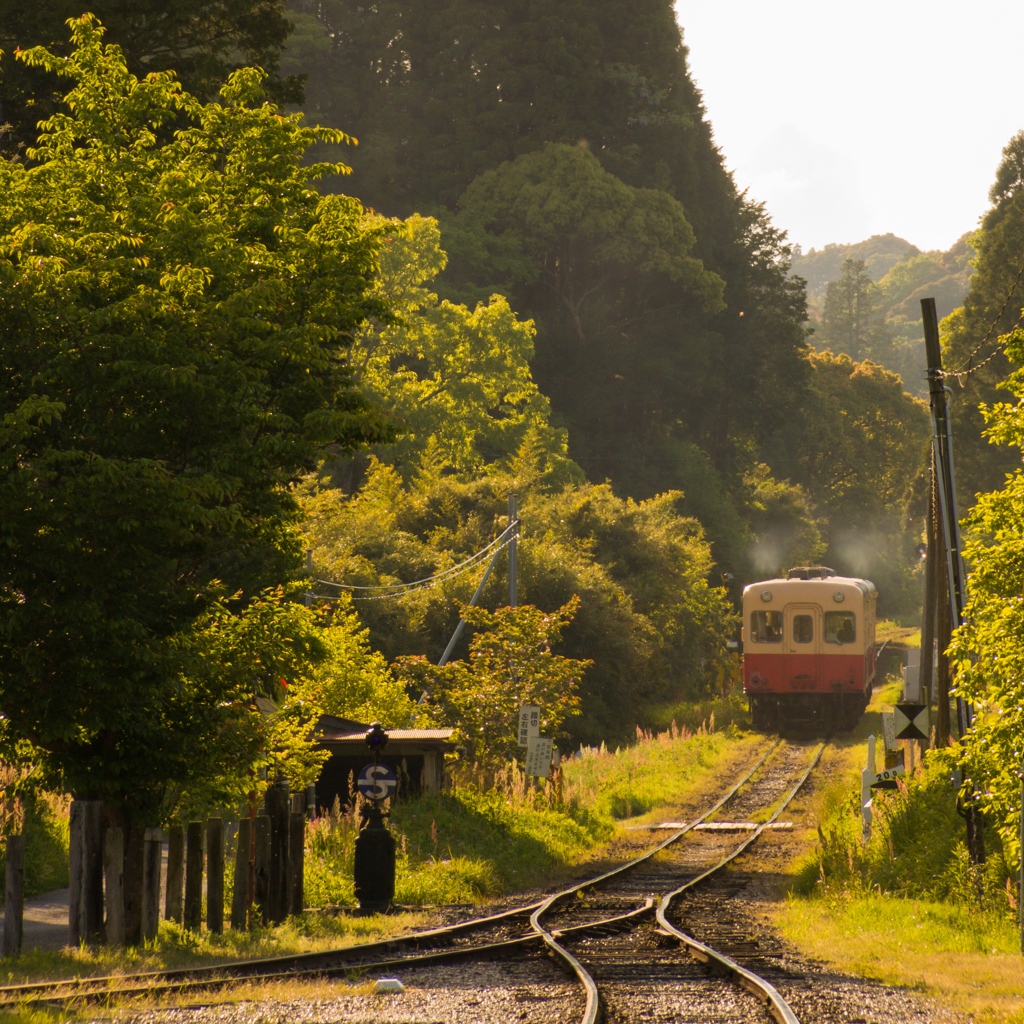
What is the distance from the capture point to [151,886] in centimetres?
967

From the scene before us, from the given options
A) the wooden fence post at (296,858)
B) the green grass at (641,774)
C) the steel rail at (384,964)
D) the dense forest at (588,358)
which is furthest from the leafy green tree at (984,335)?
the wooden fence post at (296,858)

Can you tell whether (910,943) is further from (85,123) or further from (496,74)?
(496,74)

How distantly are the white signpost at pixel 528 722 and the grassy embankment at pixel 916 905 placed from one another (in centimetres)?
487

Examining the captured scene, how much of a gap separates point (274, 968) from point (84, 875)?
182 cm

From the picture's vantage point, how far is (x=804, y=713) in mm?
31938

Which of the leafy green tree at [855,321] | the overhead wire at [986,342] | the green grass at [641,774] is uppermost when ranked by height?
A: the leafy green tree at [855,321]

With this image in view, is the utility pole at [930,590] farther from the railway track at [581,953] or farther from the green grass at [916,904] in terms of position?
the railway track at [581,953]

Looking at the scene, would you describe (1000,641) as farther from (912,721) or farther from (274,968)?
(274,968)

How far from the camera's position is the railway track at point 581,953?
770cm

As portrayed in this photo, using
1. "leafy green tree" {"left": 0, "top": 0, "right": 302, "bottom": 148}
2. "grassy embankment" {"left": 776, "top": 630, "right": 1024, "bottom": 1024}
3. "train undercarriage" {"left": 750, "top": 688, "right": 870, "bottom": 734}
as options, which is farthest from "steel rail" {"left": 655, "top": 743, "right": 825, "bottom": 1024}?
"train undercarriage" {"left": 750, "top": 688, "right": 870, "bottom": 734}

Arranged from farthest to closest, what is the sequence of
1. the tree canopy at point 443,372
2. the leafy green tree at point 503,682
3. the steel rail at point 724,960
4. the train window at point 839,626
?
the tree canopy at point 443,372 < the train window at point 839,626 < the leafy green tree at point 503,682 < the steel rail at point 724,960

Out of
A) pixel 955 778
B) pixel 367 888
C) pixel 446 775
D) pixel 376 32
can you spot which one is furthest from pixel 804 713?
pixel 376 32

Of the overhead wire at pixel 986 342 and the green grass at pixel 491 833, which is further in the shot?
the overhead wire at pixel 986 342

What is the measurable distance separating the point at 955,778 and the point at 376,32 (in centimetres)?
5382
